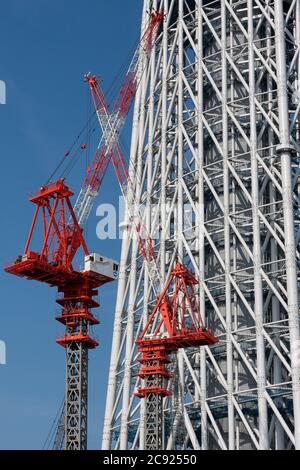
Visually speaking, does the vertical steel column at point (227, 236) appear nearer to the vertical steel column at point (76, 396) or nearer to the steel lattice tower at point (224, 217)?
the steel lattice tower at point (224, 217)

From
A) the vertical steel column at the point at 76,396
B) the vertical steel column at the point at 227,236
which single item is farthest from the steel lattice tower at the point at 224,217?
the vertical steel column at the point at 76,396

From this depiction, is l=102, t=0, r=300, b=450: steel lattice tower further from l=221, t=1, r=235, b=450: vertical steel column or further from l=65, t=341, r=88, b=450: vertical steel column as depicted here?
l=65, t=341, r=88, b=450: vertical steel column

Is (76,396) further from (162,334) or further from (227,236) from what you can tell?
(227,236)

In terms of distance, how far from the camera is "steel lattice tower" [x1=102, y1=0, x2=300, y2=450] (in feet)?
445

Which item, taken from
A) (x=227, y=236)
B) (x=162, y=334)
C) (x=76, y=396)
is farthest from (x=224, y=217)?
(x=76, y=396)

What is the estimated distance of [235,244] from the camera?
14638 centimetres

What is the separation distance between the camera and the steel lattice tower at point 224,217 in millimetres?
135500

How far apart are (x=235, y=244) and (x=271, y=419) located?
25736 mm

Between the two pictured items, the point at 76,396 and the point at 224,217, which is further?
the point at 224,217

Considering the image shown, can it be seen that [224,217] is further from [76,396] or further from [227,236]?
[76,396]

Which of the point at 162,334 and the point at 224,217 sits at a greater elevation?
the point at 224,217

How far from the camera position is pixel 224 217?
14488cm
